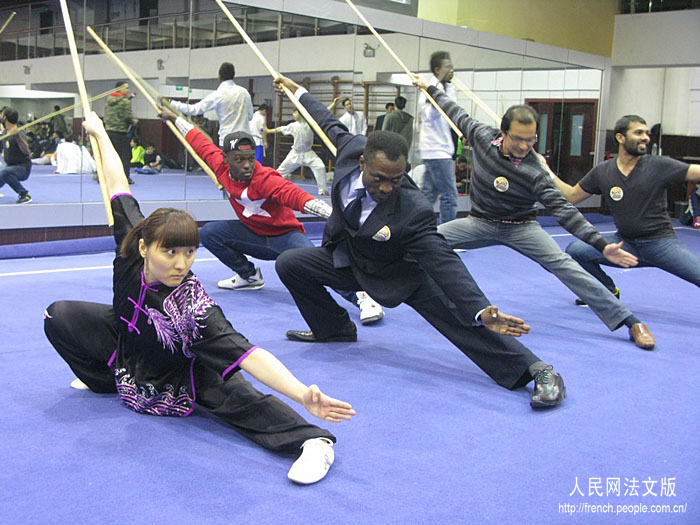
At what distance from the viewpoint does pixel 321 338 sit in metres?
3.90

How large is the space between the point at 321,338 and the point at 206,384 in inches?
48.0

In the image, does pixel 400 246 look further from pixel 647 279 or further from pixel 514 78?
pixel 514 78

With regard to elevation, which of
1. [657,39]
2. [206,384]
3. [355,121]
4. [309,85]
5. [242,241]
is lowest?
[206,384]

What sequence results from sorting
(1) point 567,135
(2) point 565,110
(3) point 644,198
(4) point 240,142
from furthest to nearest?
(1) point 567,135, (2) point 565,110, (3) point 644,198, (4) point 240,142

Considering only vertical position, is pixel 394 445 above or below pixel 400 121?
below

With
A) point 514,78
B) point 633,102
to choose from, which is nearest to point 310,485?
point 514,78

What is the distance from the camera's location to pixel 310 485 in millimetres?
2307

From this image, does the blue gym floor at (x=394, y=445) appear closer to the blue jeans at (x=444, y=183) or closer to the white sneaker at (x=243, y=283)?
the white sneaker at (x=243, y=283)

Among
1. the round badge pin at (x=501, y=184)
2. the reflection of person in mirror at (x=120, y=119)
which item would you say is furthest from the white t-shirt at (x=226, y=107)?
the round badge pin at (x=501, y=184)

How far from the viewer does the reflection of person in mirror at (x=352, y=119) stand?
8.75 meters

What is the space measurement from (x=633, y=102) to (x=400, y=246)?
10.9 metres

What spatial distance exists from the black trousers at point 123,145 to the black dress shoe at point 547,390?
5.08 m

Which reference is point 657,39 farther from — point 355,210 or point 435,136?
point 355,210

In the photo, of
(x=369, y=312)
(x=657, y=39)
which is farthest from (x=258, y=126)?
(x=657, y=39)
